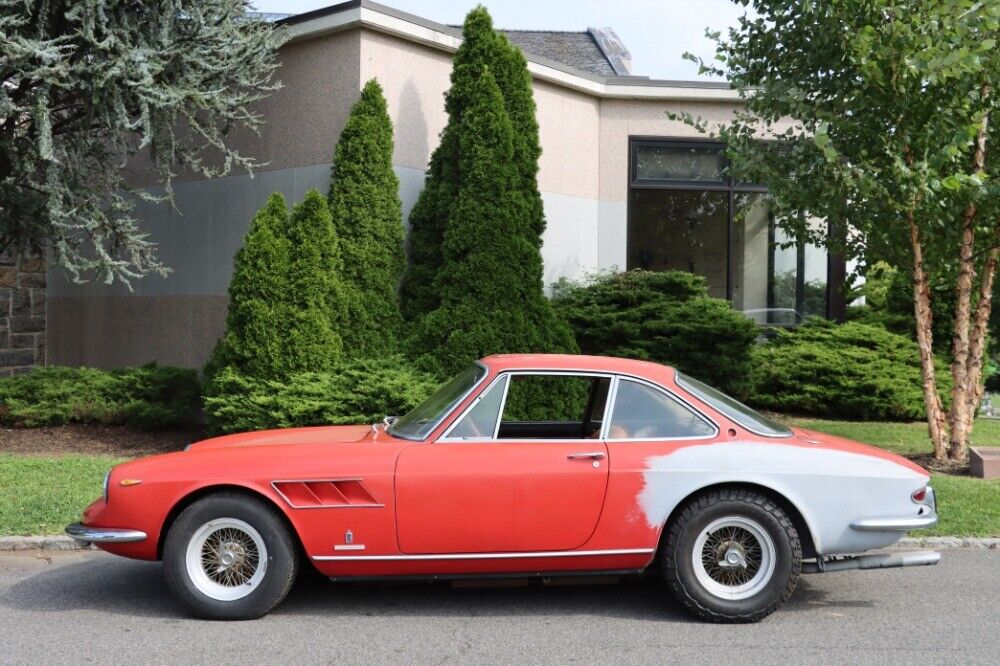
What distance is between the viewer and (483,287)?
10508 mm

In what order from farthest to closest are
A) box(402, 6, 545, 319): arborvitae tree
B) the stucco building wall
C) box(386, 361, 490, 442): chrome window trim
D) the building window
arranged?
the building window
the stucco building wall
box(402, 6, 545, 319): arborvitae tree
box(386, 361, 490, 442): chrome window trim

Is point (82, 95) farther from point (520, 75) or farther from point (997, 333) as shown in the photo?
point (997, 333)

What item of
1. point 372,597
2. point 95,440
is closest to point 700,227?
point 95,440

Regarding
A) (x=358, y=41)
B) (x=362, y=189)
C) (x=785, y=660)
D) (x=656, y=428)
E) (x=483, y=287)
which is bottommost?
(x=785, y=660)

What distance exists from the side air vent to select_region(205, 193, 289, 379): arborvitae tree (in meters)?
A: 4.89

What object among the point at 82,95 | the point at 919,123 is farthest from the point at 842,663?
the point at 82,95

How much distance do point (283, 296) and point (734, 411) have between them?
568cm

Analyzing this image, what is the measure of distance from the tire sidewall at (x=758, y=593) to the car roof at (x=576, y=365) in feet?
2.84

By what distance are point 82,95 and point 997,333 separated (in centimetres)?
1535

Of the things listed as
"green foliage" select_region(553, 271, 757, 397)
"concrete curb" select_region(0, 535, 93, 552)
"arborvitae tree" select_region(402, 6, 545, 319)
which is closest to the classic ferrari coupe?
"concrete curb" select_region(0, 535, 93, 552)

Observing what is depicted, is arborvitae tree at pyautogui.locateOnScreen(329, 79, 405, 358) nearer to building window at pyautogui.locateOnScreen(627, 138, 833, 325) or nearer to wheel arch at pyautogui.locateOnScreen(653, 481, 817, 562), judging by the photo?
building window at pyautogui.locateOnScreen(627, 138, 833, 325)

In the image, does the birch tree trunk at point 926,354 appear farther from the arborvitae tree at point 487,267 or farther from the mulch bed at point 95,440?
the mulch bed at point 95,440

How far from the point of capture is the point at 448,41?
11820 mm

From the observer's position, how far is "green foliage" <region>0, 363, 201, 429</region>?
1144cm
